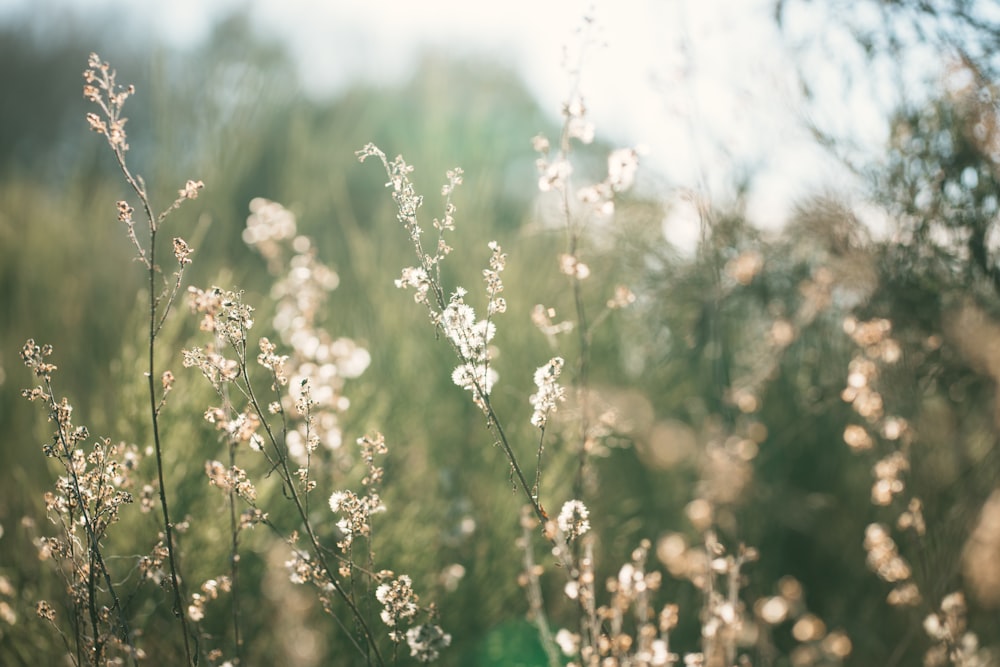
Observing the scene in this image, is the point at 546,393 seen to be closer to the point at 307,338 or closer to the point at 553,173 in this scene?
the point at 553,173

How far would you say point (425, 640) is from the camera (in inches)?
46.4

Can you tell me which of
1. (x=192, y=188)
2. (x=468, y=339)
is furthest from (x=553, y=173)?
(x=192, y=188)

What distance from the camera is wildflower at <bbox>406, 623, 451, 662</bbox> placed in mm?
1162

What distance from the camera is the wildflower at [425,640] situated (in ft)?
3.81

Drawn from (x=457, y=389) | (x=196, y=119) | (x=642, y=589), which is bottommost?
(x=642, y=589)

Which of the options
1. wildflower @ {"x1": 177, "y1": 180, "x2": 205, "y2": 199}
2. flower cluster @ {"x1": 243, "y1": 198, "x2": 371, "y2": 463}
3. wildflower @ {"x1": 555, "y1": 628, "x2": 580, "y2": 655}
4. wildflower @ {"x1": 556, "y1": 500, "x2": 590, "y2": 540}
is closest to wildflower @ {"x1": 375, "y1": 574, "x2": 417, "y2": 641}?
wildflower @ {"x1": 556, "y1": 500, "x2": 590, "y2": 540}

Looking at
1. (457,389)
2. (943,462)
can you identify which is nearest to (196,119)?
(457,389)

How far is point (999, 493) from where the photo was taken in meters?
2.12

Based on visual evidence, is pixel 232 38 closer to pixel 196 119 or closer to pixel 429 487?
pixel 196 119

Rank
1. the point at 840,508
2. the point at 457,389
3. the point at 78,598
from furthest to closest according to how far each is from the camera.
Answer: the point at 840,508 < the point at 457,389 < the point at 78,598

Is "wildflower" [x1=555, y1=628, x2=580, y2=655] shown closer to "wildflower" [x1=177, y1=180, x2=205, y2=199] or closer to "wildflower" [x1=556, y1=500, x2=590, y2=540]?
"wildflower" [x1=556, y1=500, x2=590, y2=540]

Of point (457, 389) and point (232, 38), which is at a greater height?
point (232, 38)

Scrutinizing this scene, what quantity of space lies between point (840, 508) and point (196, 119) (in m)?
3.04

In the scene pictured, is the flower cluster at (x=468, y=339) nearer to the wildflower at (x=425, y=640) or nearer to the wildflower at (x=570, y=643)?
the wildflower at (x=425, y=640)
